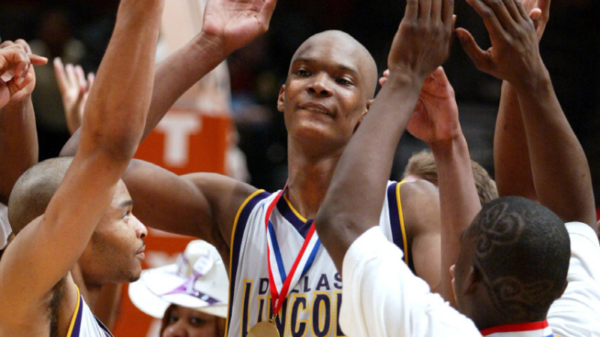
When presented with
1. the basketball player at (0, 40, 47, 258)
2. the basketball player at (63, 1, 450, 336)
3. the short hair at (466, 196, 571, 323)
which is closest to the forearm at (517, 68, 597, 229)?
the short hair at (466, 196, 571, 323)

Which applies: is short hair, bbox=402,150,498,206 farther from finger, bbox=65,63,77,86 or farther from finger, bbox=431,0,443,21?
finger, bbox=65,63,77,86

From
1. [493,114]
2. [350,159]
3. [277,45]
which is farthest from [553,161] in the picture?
[277,45]

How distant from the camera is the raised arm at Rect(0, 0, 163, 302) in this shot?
2.12 m

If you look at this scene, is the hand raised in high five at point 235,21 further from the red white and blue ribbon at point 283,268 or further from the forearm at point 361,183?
the forearm at point 361,183

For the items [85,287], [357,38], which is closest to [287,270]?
[85,287]

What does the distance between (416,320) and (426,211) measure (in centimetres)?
120

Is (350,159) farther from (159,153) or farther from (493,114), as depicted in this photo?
(493,114)

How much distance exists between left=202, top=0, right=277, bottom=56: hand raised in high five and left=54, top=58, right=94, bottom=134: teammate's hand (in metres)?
1.31

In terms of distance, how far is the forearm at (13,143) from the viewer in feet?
10.6

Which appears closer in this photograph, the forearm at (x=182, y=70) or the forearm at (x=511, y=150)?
the forearm at (x=511, y=150)

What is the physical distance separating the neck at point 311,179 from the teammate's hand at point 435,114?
2.20 feet

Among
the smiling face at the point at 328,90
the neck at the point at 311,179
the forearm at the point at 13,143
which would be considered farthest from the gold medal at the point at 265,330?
the forearm at the point at 13,143

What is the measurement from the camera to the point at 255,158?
8.39m

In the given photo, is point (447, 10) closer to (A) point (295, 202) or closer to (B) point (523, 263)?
(B) point (523, 263)
